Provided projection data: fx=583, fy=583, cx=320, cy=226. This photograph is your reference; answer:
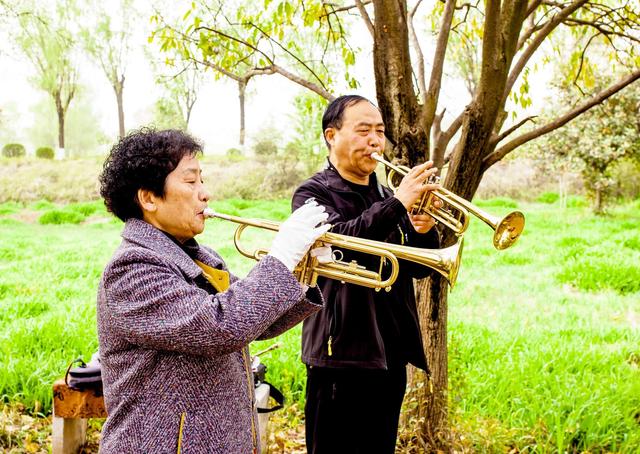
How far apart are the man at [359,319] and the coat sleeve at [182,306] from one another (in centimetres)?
83

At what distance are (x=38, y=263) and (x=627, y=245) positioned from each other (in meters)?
9.10

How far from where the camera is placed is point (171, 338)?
148 cm

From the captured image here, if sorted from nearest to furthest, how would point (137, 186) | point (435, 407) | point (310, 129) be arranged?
point (137, 186) < point (435, 407) < point (310, 129)

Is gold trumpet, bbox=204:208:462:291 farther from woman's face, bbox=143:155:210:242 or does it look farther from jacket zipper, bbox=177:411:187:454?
jacket zipper, bbox=177:411:187:454

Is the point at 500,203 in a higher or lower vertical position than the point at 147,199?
lower

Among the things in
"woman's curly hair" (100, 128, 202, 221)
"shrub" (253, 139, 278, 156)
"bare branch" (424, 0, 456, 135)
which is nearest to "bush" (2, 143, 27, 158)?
"shrub" (253, 139, 278, 156)

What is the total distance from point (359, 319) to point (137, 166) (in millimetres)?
1158

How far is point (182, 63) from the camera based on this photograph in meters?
3.98

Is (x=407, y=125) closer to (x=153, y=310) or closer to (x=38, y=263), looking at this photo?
(x=153, y=310)

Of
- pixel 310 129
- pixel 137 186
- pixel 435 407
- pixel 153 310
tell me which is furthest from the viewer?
pixel 310 129

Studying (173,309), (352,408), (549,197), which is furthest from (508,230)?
(549,197)

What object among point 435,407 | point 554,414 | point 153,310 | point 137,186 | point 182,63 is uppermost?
point 182,63

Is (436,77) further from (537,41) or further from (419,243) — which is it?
(419,243)

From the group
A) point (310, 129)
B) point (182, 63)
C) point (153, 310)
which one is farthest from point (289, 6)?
point (310, 129)
